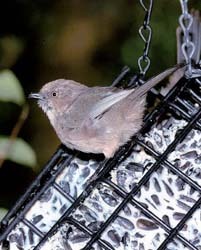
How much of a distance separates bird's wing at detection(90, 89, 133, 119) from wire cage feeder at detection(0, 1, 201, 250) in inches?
6.0

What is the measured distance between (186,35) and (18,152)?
1.14 meters

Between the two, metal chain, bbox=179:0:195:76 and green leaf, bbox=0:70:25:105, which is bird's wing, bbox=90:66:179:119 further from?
green leaf, bbox=0:70:25:105

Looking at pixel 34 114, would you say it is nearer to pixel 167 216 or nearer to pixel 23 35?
pixel 23 35

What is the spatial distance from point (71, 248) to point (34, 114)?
1867mm

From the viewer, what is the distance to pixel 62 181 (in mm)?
3715

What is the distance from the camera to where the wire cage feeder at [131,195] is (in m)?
3.49

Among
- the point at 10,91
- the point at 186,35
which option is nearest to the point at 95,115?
the point at 10,91

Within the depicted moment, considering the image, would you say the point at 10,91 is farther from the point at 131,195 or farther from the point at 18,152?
the point at 131,195

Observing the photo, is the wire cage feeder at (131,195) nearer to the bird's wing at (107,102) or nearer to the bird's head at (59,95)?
the bird's wing at (107,102)

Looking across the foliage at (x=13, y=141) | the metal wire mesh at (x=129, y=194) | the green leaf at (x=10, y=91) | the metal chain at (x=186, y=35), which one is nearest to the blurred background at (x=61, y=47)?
the foliage at (x=13, y=141)

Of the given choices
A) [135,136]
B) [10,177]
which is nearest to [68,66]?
[10,177]

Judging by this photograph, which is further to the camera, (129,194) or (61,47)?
(61,47)

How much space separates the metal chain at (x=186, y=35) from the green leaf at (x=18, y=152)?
36.1 inches

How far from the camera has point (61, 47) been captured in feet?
17.5
